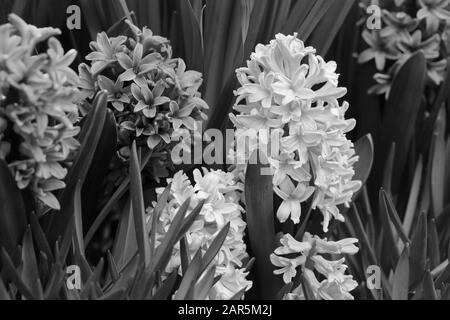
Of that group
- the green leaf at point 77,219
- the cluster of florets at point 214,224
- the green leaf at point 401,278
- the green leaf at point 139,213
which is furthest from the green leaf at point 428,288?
the green leaf at point 77,219

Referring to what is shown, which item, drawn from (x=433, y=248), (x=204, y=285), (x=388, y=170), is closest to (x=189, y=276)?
(x=204, y=285)

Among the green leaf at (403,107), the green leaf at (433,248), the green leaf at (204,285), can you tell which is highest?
the green leaf at (403,107)

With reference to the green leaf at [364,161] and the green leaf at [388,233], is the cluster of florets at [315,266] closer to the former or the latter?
the green leaf at [388,233]

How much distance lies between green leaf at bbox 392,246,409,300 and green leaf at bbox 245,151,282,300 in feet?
0.83

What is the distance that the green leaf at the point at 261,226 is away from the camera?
59.2 inches

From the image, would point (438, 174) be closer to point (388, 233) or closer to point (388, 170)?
point (388, 170)

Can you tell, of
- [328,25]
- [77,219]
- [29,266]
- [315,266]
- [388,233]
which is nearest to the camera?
[29,266]

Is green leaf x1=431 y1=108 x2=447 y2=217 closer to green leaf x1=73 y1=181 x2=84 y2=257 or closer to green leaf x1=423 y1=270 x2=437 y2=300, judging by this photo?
green leaf x1=423 y1=270 x2=437 y2=300

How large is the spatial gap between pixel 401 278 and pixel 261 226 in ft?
0.94

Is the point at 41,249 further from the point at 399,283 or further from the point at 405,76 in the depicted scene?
the point at 405,76

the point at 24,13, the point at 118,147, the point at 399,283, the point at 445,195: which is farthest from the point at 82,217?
the point at 445,195

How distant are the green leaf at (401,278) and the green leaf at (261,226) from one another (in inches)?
9.9

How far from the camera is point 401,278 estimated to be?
59.6 inches

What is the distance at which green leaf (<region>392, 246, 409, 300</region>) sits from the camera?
1505 mm
